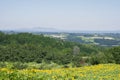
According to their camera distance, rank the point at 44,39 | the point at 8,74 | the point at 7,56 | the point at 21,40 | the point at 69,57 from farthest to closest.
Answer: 1. the point at 44,39
2. the point at 21,40
3. the point at 69,57
4. the point at 7,56
5. the point at 8,74

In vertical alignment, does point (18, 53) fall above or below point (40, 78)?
below

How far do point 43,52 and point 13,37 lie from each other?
2100 inches

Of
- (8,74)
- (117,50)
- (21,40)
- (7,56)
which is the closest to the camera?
(8,74)

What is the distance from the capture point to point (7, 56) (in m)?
76.8

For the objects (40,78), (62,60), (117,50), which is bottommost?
(62,60)

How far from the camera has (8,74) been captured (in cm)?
1001

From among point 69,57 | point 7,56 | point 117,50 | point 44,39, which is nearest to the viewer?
point 117,50

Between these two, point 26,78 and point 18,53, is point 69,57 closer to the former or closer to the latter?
point 18,53

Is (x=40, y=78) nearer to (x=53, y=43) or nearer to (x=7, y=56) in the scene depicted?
(x=7, y=56)

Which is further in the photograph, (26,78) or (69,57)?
(69,57)

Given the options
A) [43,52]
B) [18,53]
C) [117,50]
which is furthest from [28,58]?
[117,50]

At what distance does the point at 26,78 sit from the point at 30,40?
12811 centimetres

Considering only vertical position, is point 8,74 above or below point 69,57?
above

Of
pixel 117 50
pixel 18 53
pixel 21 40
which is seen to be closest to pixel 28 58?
pixel 18 53
